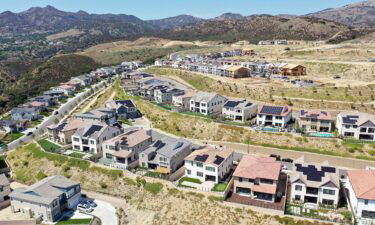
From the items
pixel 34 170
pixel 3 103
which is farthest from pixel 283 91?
pixel 3 103

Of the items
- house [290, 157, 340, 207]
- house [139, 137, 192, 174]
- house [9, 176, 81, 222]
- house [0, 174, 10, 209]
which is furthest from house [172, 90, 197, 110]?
house [0, 174, 10, 209]

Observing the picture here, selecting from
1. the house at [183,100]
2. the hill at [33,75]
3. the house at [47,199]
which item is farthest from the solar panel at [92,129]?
the hill at [33,75]

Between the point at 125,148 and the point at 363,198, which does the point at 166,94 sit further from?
the point at 363,198

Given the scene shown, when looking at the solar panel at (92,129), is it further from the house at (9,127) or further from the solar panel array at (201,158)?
the house at (9,127)

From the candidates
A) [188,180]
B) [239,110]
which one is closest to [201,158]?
[188,180]

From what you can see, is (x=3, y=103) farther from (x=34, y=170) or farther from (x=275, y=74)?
(x=275, y=74)
